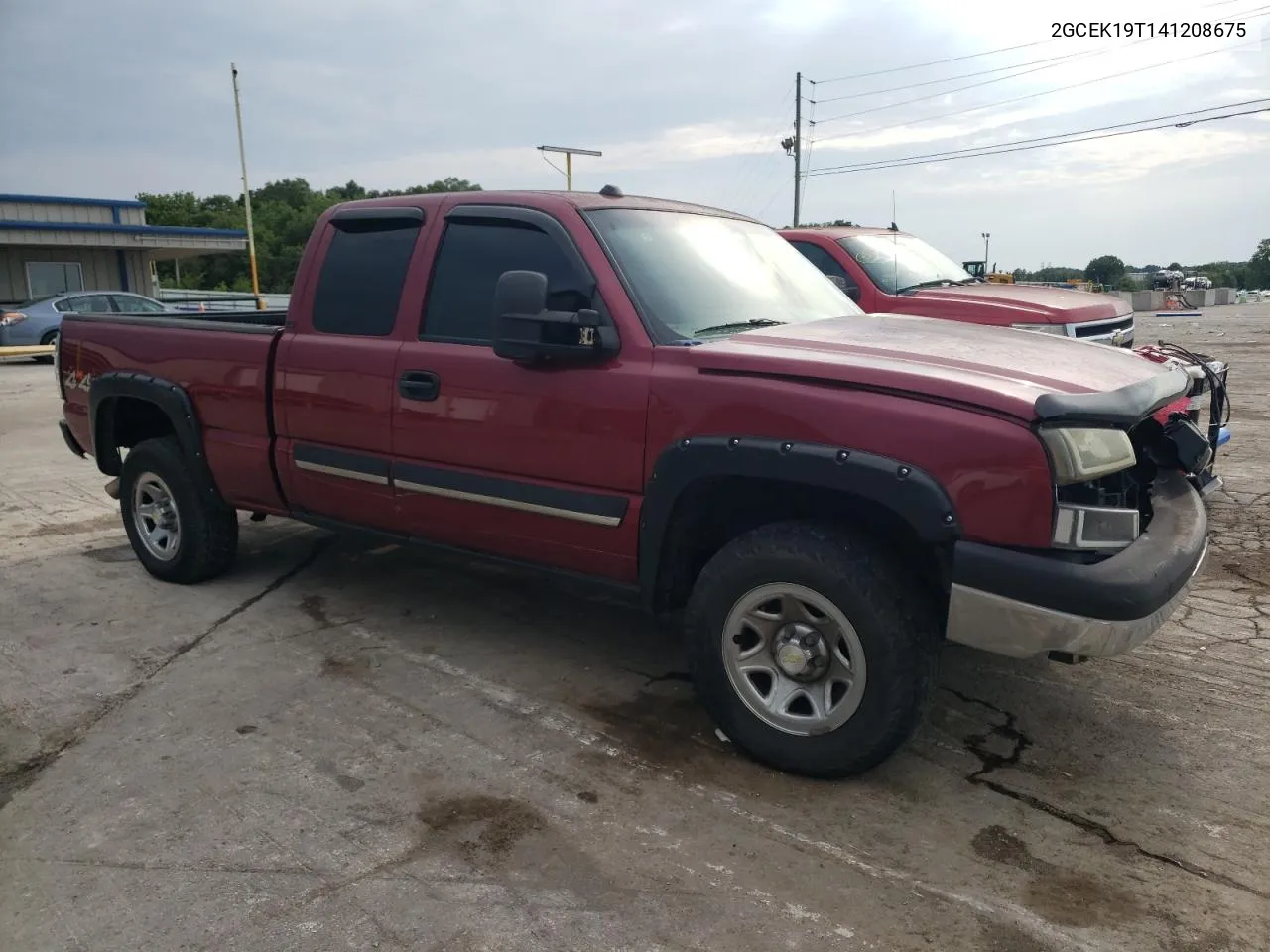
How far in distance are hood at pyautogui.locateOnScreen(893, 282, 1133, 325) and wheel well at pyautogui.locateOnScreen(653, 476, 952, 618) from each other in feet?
14.7

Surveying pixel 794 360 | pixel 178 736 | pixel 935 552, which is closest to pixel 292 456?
pixel 178 736

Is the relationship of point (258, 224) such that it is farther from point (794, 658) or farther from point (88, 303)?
point (794, 658)

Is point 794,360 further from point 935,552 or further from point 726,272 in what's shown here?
point 726,272

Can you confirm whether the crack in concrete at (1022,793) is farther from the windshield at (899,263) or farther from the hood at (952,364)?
the windshield at (899,263)

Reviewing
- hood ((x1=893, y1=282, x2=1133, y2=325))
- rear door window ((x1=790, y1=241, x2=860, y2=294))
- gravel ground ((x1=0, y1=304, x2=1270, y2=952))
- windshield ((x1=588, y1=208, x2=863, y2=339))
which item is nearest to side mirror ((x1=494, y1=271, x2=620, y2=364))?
windshield ((x1=588, y1=208, x2=863, y2=339))

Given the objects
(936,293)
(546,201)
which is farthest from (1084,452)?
(936,293)

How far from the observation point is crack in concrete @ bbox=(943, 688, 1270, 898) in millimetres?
2795

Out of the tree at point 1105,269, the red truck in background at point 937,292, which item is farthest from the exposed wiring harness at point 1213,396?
the tree at point 1105,269

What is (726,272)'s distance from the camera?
4.18 metres

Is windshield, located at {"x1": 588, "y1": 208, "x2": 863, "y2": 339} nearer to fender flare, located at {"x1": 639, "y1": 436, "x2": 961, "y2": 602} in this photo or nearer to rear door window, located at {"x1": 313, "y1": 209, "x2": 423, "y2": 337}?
fender flare, located at {"x1": 639, "y1": 436, "x2": 961, "y2": 602}

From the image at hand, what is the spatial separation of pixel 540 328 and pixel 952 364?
4.75ft

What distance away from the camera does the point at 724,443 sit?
10.9 ft

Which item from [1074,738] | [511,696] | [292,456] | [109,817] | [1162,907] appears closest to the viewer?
[1162,907]

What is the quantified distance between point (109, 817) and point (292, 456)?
198cm
